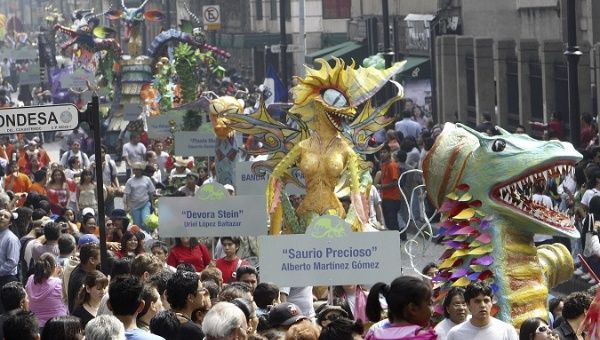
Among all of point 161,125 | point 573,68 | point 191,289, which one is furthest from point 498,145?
point 161,125

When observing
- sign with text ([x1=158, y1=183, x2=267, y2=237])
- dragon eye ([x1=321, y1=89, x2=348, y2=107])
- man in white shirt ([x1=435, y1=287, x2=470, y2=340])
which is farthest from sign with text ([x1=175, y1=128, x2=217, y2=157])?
man in white shirt ([x1=435, y1=287, x2=470, y2=340])

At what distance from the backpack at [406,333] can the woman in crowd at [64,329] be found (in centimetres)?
162

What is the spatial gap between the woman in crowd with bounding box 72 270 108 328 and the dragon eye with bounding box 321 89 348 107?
5469 millimetres

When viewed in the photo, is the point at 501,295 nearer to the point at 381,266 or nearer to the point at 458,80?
the point at 381,266

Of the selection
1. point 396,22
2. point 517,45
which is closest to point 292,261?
point 517,45

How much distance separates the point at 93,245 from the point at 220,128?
9330 millimetres

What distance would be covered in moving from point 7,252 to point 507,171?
5053 mm

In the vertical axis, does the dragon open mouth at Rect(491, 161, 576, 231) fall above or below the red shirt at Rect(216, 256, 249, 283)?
above

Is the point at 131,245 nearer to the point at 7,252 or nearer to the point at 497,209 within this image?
the point at 7,252

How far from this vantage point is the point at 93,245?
1463cm

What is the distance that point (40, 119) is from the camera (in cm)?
1465

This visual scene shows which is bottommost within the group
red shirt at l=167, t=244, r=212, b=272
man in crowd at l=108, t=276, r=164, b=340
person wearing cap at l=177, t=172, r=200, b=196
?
person wearing cap at l=177, t=172, r=200, b=196

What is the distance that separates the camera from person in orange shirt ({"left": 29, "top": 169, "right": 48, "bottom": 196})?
25095mm

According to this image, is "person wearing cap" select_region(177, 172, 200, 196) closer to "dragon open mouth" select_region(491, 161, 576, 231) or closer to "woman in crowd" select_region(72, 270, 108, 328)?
"dragon open mouth" select_region(491, 161, 576, 231)
